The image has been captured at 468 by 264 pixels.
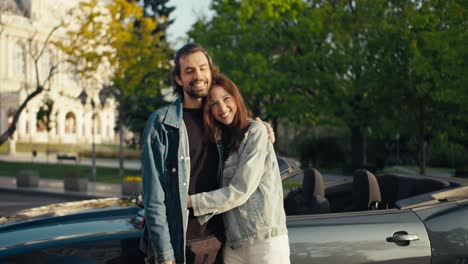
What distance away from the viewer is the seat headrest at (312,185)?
14.5 feet

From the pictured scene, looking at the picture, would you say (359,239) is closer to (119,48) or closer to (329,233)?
(329,233)

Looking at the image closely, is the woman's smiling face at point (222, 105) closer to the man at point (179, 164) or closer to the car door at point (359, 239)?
the man at point (179, 164)

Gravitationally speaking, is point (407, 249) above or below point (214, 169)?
below

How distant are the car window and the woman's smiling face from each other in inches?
44.0

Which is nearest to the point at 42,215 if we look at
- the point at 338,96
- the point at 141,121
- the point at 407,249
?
the point at 407,249

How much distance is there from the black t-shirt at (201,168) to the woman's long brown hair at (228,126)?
0.05 m

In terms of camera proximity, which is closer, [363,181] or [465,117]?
[363,181]

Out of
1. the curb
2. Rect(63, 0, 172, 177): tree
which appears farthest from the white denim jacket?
Rect(63, 0, 172, 177): tree

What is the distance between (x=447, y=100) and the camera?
14.9m

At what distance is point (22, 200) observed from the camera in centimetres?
1452

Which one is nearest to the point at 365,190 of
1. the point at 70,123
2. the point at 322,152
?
the point at 322,152

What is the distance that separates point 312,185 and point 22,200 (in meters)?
12.0

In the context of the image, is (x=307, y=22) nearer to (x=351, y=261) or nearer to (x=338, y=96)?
(x=338, y=96)

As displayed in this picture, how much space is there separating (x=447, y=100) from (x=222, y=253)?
44.9 feet
